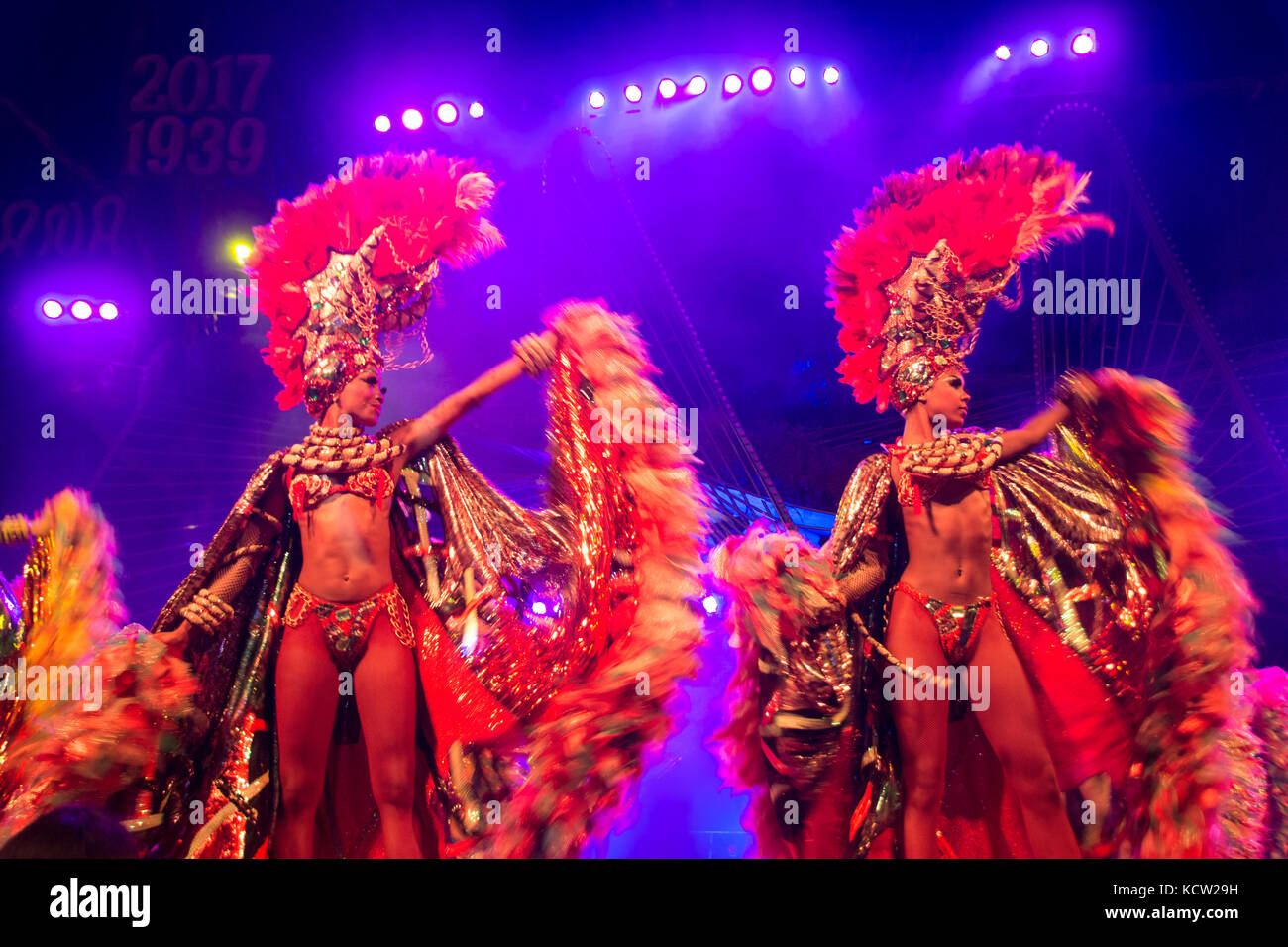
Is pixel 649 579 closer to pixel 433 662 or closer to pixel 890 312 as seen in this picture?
pixel 433 662

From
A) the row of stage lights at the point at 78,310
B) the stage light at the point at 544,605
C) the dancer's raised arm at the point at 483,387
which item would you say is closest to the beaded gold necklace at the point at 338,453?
the dancer's raised arm at the point at 483,387

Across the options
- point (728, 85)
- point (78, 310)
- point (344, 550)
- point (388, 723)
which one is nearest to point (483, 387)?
point (344, 550)

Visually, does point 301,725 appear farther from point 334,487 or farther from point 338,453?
point 338,453

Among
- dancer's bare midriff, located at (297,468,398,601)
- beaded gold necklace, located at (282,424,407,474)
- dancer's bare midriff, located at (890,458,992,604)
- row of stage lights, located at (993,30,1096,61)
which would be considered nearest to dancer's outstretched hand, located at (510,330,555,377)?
beaded gold necklace, located at (282,424,407,474)

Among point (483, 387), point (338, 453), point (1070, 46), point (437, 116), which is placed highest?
point (1070, 46)

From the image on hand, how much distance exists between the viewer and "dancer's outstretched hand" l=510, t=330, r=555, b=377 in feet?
9.87

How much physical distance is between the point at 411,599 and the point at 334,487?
475 mm

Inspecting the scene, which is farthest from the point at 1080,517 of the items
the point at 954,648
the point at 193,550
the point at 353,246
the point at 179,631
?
the point at 193,550

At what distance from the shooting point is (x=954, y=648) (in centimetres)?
294

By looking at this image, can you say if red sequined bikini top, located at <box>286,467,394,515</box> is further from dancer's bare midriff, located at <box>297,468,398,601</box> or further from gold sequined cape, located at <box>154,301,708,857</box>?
gold sequined cape, located at <box>154,301,708,857</box>

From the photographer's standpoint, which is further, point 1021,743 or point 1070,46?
point 1070,46

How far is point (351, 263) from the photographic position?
9.80 feet

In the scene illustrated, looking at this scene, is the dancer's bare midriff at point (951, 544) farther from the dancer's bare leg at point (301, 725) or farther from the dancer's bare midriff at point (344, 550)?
the dancer's bare leg at point (301, 725)

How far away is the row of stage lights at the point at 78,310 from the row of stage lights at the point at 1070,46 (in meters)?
4.19
